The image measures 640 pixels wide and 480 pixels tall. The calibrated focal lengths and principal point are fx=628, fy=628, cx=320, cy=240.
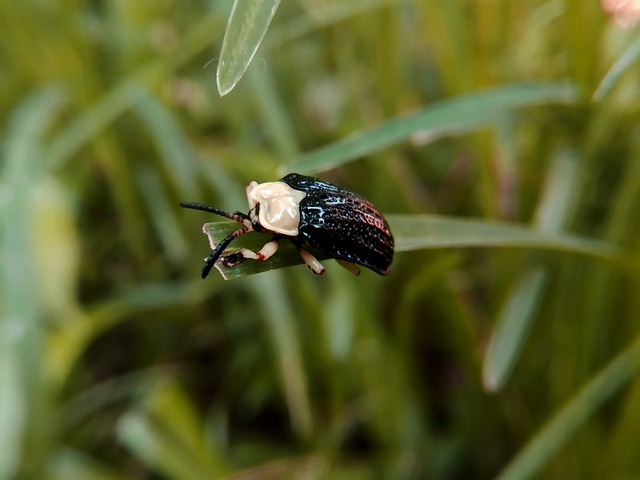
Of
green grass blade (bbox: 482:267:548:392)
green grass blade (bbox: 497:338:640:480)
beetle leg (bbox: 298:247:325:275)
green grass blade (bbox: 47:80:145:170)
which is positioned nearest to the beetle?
beetle leg (bbox: 298:247:325:275)

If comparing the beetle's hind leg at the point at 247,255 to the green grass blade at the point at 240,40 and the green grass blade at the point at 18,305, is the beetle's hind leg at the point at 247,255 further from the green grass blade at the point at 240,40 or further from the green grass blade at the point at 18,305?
the green grass blade at the point at 18,305

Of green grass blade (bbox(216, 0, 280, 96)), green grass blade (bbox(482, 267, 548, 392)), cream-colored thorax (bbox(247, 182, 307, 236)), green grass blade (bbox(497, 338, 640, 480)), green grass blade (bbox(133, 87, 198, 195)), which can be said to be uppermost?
green grass blade (bbox(133, 87, 198, 195))

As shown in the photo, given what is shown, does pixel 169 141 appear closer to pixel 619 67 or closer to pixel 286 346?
pixel 286 346

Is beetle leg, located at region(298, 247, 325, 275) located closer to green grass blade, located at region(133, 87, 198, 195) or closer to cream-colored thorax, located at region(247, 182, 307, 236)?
Answer: cream-colored thorax, located at region(247, 182, 307, 236)

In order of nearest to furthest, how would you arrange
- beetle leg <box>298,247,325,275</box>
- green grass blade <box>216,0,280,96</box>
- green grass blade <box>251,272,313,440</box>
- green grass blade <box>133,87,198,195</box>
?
green grass blade <box>216,0,280,96</box>
beetle leg <box>298,247,325,275</box>
green grass blade <box>251,272,313,440</box>
green grass blade <box>133,87,198,195</box>

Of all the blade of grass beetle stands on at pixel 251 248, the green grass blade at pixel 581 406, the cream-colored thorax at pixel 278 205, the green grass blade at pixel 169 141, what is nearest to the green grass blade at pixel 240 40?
the blade of grass beetle stands on at pixel 251 248

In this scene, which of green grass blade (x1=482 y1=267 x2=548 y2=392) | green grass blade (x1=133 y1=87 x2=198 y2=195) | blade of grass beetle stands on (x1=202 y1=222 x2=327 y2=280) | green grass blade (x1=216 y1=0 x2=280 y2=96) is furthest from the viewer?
green grass blade (x1=133 y1=87 x2=198 y2=195)

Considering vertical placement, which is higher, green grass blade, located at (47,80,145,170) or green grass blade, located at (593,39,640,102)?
green grass blade, located at (47,80,145,170)
